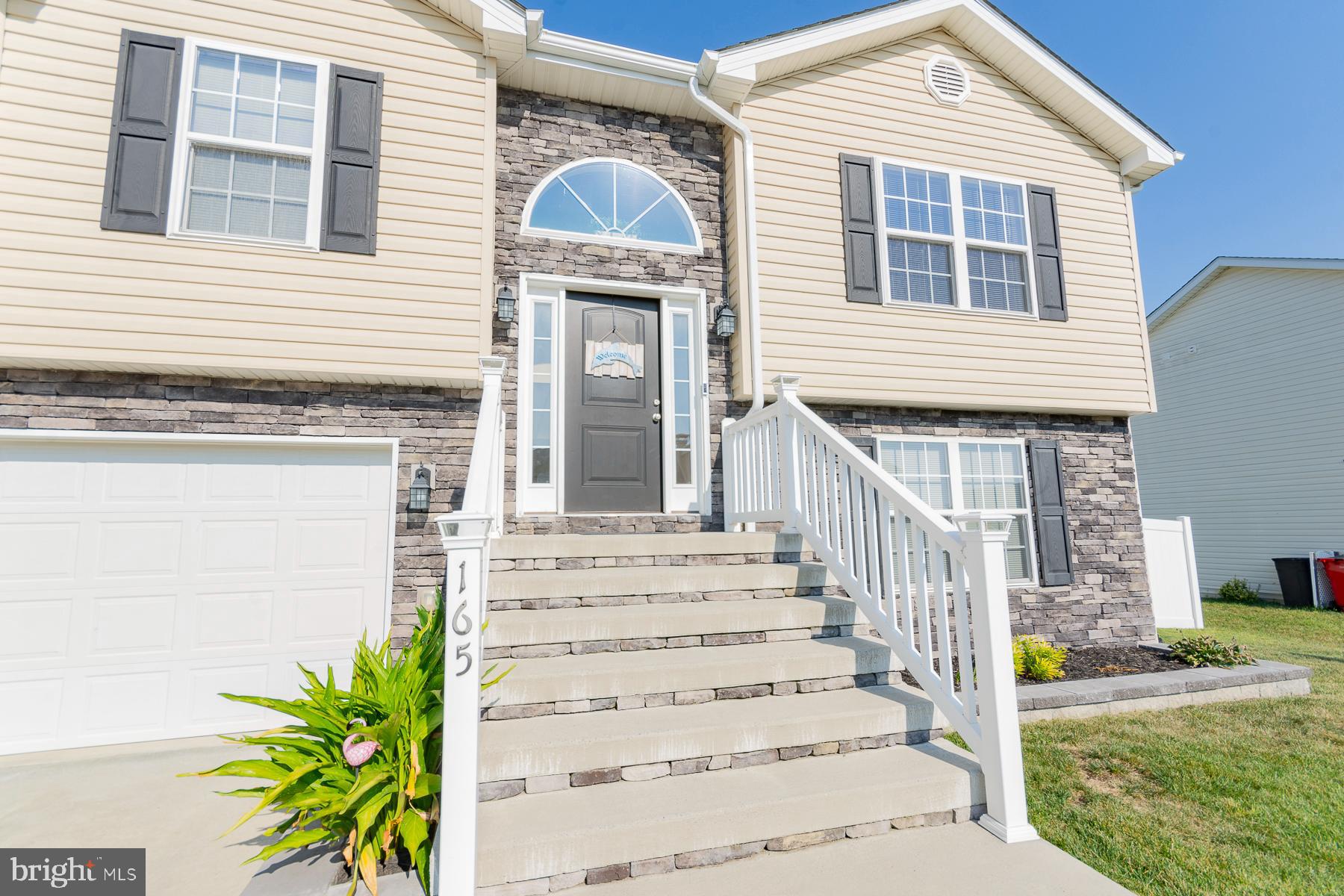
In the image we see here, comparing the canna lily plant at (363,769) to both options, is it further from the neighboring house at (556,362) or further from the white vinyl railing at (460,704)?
the neighboring house at (556,362)

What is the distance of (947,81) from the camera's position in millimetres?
6121

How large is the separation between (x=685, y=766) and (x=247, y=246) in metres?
4.38

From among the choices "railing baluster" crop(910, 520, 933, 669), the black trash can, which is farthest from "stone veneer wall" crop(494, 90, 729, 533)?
the black trash can

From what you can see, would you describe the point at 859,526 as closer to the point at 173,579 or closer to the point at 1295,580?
Result: the point at 173,579

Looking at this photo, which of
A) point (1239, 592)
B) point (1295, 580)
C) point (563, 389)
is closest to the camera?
point (563, 389)

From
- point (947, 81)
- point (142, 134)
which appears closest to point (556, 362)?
point (142, 134)

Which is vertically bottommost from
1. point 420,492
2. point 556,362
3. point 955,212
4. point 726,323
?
point 420,492

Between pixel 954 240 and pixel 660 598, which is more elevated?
pixel 954 240

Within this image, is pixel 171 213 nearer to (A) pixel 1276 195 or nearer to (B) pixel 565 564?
(B) pixel 565 564

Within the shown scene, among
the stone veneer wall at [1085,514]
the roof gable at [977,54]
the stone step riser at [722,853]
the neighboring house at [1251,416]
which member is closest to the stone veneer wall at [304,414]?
the stone step riser at [722,853]

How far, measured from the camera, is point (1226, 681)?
443 cm

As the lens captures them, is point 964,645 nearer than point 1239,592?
Yes

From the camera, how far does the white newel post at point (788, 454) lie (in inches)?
166

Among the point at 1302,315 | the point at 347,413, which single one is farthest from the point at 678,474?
the point at 1302,315
